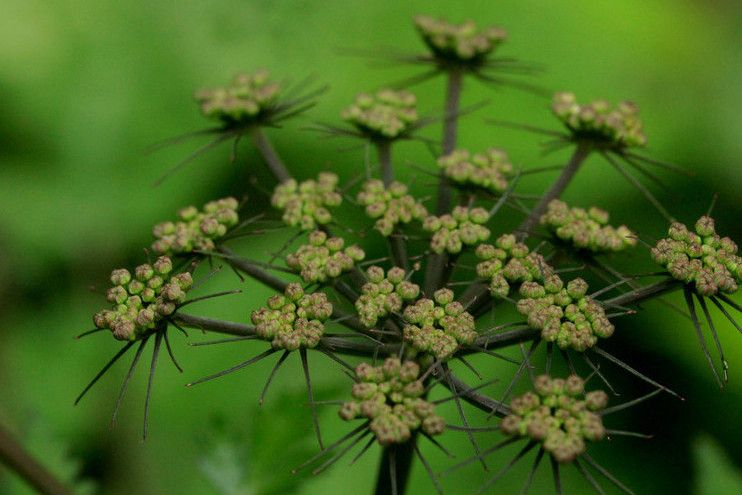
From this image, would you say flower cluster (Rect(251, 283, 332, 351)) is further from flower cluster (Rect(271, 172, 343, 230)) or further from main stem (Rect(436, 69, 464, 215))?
main stem (Rect(436, 69, 464, 215))

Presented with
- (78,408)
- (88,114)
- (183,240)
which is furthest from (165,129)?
(183,240)

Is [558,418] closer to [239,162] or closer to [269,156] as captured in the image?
[269,156]

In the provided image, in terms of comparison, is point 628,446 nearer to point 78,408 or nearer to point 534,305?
point 534,305

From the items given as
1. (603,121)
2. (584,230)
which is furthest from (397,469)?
(603,121)

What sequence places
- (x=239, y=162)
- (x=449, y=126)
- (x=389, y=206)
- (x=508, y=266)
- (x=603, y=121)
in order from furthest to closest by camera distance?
1. (x=239, y=162)
2. (x=449, y=126)
3. (x=603, y=121)
4. (x=389, y=206)
5. (x=508, y=266)

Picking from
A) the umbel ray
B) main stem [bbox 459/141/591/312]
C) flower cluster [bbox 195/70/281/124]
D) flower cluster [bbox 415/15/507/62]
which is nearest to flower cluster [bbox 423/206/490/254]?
the umbel ray

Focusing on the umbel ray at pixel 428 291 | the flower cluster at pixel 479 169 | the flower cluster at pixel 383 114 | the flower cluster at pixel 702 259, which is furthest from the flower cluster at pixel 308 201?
the flower cluster at pixel 702 259
